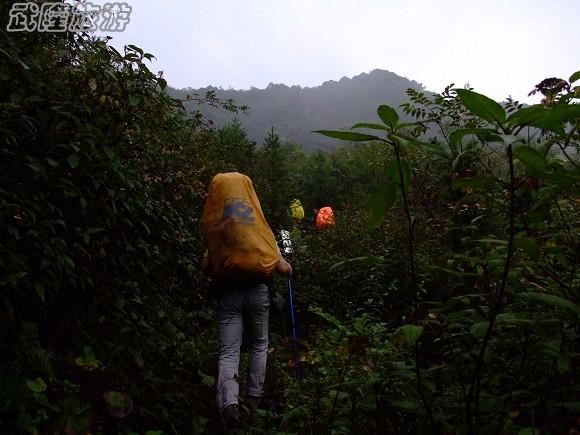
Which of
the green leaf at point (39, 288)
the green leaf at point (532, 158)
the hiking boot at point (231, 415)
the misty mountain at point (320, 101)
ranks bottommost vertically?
the hiking boot at point (231, 415)

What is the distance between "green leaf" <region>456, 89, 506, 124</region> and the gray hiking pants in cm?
280

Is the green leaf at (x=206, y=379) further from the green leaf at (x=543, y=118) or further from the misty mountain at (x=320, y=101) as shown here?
the misty mountain at (x=320, y=101)

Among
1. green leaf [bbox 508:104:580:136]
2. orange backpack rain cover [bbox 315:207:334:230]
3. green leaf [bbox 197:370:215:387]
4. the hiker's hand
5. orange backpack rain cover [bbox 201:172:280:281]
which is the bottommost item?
green leaf [bbox 197:370:215:387]

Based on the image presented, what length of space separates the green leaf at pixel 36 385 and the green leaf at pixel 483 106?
2.42 metres

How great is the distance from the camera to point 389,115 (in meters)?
1.10

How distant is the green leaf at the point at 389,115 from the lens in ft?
3.58

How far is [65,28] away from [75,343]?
2111 mm

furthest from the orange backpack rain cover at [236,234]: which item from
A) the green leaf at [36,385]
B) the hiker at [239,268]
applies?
the green leaf at [36,385]

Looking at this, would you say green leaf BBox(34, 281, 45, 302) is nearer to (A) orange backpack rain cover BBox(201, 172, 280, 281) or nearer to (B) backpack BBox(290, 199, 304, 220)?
(A) orange backpack rain cover BBox(201, 172, 280, 281)

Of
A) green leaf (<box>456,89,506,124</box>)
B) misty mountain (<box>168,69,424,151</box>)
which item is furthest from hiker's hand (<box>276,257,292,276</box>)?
misty mountain (<box>168,69,424,151</box>)

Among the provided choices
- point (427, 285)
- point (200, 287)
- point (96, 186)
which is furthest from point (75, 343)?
point (427, 285)

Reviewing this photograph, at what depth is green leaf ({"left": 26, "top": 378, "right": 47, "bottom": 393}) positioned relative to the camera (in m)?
2.34

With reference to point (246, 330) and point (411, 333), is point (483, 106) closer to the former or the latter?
point (411, 333)

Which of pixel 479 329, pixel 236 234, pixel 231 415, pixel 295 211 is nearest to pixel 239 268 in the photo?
pixel 236 234
